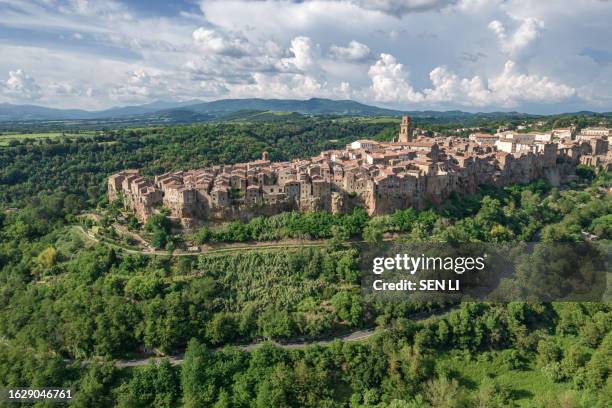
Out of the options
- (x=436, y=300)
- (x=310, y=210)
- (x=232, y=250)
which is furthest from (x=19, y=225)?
(x=436, y=300)

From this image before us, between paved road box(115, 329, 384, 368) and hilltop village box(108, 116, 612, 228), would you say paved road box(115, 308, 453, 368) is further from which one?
hilltop village box(108, 116, 612, 228)

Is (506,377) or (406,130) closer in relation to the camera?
(506,377)

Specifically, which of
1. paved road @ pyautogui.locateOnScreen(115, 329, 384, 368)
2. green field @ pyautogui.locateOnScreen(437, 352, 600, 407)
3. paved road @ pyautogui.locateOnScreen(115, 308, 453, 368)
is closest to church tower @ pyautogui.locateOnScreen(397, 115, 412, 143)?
paved road @ pyautogui.locateOnScreen(115, 308, 453, 368)

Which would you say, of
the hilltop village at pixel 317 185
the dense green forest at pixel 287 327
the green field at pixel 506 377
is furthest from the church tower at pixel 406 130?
the green field at pixel 506 377

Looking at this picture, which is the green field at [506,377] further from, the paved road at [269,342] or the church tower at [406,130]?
the church tower at [406,130]

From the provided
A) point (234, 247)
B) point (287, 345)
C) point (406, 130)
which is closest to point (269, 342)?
point (287, 345)

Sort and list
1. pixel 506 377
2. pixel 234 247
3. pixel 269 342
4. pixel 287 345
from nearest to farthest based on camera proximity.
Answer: pixel 506 377
pixel 269 342
pixel 287 345
pixel 234 247

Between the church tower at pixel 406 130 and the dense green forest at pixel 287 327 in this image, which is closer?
the dense green forest at pixel 287 327

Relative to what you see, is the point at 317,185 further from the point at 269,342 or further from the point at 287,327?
the point at 269,342
